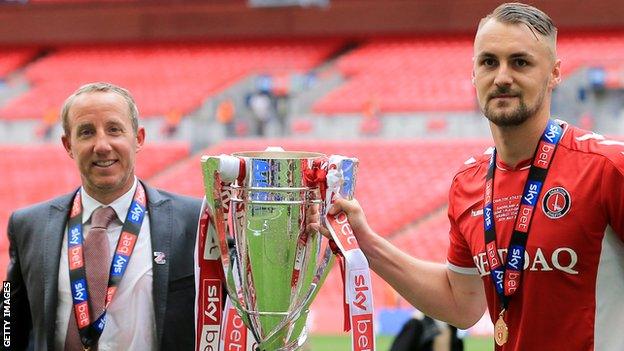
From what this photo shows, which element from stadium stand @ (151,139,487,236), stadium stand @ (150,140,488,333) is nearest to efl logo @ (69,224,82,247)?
stadium stand @ (150,140,488,333)

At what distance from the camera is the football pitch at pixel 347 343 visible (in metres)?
8.67

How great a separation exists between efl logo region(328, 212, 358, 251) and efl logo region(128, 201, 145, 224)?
57 centimetres

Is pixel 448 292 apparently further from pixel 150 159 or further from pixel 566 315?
pixel 150 159

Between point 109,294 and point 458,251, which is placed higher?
point 458,251

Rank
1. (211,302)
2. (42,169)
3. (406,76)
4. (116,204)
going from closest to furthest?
(211,302) < (116,204) < (42,169) < (406,76)

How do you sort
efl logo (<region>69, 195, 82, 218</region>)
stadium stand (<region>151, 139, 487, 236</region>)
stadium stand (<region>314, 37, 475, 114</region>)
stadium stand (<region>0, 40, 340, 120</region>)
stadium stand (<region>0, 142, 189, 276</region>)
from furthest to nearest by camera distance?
1. stadium stand (<region>0, 40, 340, 120</region>)
2. stadium stand (<region>314, 37, 475, 114</region>)
3. stadium stand (<region>0, 142, 189, 276</region>)
4. stadium stand (<region>151, 139, 487, 236</region>)
5. efl logo (<region>69, 195, 82, 218</region>)

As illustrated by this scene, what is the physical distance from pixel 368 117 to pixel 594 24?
3.35m

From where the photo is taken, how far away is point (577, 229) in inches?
92.4

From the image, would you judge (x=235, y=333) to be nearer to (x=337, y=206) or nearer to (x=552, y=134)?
(x=337, y=206)

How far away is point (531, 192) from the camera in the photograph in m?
2.40

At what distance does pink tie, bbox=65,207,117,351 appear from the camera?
266 centimetres

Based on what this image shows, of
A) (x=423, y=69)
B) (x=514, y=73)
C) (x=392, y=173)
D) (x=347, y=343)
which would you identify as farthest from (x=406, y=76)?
(x=514, y=73)

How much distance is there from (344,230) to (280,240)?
0.50ft

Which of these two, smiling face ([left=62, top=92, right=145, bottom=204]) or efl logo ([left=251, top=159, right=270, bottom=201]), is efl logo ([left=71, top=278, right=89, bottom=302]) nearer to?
smiling face ([left=62, top=92, right=145, bottom=204])
